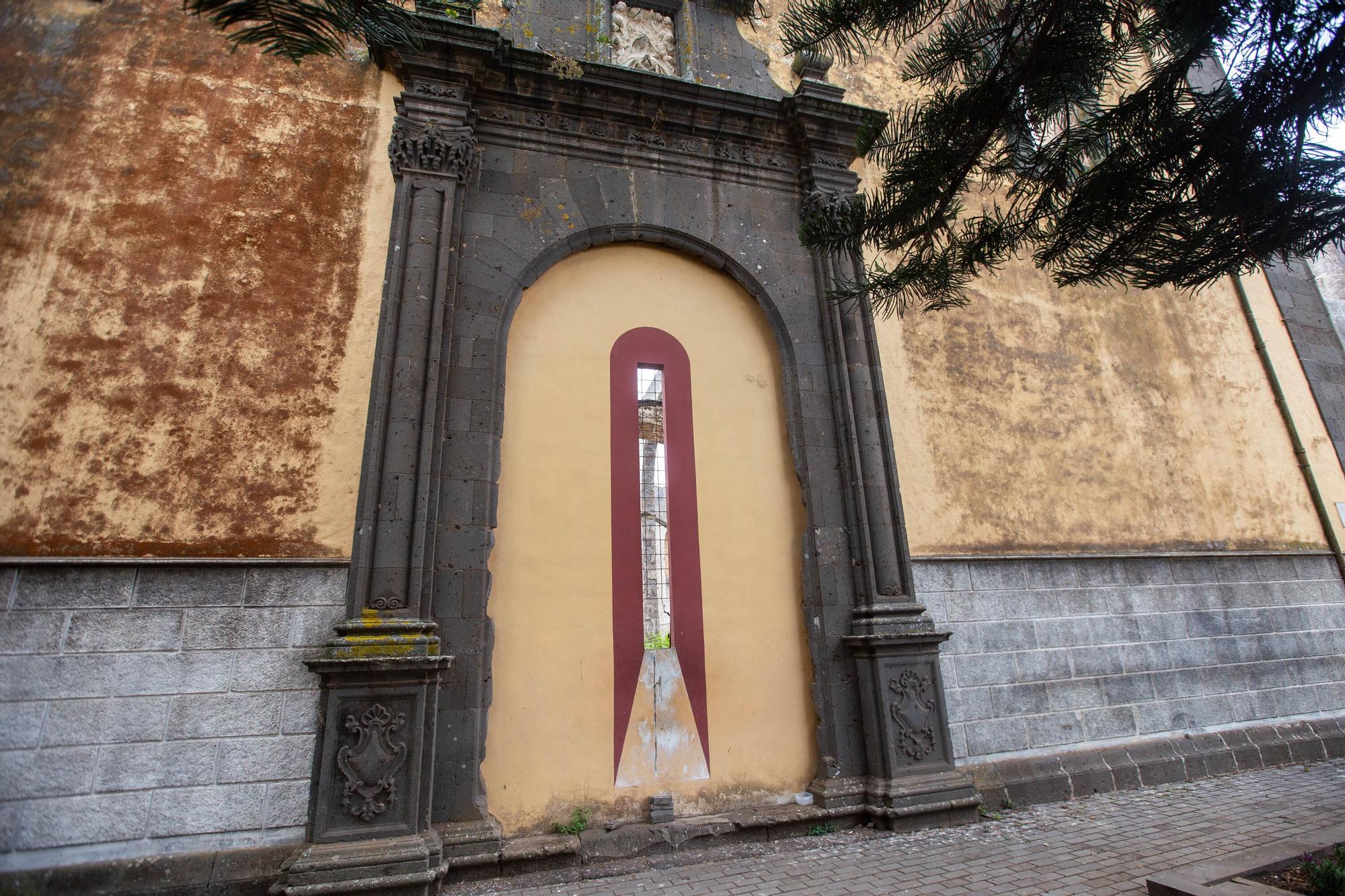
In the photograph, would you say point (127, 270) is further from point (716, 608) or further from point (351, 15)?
point (716, 608)

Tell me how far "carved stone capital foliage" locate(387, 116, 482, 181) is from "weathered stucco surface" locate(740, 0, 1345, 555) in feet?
10.7

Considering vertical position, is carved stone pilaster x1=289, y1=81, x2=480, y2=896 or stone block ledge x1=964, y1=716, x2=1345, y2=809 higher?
carved stone pilaster x1=289, y1=81, x2=480, y2=896

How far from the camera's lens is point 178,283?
16.7 feet

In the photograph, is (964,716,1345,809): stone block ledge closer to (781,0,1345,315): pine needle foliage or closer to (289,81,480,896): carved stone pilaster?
(781,0,1345,315): pine needle foliage

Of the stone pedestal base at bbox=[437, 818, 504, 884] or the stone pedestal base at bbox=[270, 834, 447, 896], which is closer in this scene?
the stone pedestal base at bbox=[270, 834, 447, 896]

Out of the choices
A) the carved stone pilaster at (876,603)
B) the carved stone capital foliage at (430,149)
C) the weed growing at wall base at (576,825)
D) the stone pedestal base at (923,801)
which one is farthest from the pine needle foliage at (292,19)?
the stone pedestal base at (923,801)

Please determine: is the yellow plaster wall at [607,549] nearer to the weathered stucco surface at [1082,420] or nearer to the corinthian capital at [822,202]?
the corinthian capital at [822,202]

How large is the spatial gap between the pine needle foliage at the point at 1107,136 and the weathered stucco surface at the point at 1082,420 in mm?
3207

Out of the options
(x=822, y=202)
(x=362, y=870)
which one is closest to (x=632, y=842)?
(x=362, y=870)

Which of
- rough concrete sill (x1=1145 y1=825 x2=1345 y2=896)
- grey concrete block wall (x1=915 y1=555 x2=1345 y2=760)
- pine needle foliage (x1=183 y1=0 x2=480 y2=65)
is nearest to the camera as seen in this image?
pine needle foliage (x1=183 y1=0 x2=480 y2=65)

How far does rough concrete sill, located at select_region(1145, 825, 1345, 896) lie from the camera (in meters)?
3.34

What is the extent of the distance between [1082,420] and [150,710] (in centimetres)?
840

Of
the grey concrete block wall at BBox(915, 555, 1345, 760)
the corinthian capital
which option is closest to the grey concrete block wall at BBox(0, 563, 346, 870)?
the grey concrete block wall at BBox(915, 555, 1345, 760)

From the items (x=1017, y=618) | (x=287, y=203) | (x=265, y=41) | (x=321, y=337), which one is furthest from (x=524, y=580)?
(x=1017, y=618)
